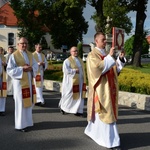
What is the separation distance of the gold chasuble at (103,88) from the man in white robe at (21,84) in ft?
5.47

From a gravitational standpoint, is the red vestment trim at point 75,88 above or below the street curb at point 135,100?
above

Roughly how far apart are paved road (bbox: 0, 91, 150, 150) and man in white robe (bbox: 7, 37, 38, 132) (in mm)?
253

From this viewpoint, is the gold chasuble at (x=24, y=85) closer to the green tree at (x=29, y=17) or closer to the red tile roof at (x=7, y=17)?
the green tree at (x=29, y=17)

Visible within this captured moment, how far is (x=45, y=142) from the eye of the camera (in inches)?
240

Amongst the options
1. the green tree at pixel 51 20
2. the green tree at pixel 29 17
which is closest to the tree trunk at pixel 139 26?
the green tree at pixel 51 20

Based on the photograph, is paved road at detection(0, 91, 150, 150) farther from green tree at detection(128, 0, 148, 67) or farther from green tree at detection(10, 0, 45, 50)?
green tree at detection(10, 0, 45, 50)

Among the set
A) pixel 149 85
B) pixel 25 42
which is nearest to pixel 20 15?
pixel 149 85

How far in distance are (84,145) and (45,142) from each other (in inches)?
29.0

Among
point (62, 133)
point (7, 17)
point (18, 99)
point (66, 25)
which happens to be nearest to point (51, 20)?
point (66, 25)

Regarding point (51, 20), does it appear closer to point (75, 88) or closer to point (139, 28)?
point (139, 28)

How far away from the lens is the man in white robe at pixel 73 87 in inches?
344

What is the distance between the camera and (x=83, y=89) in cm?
894

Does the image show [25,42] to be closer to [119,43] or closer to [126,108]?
[119,43]

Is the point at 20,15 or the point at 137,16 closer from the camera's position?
the point at 137,16
